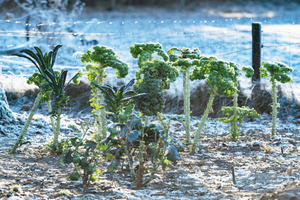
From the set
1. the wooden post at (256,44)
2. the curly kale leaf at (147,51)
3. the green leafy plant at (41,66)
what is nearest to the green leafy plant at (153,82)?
the curly kale leaf at (147,51)

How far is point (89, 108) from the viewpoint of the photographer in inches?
266

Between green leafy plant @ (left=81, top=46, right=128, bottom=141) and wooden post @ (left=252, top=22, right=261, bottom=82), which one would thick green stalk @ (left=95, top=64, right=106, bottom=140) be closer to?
green leafy plant @ (left=81, top=46, right=128, bottom=141)

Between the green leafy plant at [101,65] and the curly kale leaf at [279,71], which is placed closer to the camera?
the green leafy plant at [101,65]

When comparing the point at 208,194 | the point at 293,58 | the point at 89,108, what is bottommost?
the point at 208,194

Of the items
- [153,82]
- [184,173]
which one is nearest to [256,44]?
[153,82]

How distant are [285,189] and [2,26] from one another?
17.9 meters

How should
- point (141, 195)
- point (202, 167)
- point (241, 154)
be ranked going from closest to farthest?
point (141, 195), point (202, 167), point (241, 154)

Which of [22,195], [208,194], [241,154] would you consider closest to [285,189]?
[208,194]

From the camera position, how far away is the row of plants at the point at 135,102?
3166 millimetres

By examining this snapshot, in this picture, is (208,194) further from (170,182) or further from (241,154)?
(241,154)

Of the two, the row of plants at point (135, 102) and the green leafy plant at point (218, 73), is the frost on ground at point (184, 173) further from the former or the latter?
the green leafy plant at point (218, 73)

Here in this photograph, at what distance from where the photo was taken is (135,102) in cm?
409

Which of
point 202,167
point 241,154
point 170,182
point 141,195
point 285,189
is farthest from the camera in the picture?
point 241,154

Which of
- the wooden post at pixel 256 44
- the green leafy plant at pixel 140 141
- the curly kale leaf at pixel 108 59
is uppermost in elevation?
the wooden post at pixel 256 44
